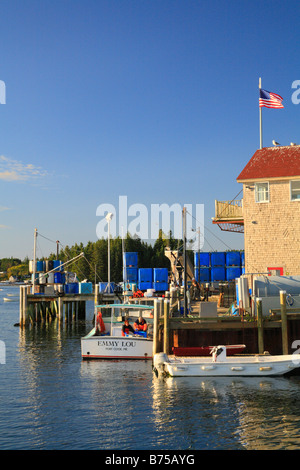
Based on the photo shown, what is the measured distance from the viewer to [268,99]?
123ft

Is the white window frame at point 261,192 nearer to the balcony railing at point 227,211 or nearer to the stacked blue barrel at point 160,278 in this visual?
the balcony railing at point 227,211

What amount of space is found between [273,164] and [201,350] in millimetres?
17394

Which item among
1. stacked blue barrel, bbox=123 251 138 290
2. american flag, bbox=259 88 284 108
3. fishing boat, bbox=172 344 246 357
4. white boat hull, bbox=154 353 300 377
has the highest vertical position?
american flag, bbox=259 88 284 108

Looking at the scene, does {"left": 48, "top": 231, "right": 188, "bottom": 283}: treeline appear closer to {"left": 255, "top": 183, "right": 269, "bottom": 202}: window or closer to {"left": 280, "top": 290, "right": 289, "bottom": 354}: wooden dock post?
{"left": 255, "top": 183, "right": 269, "bottom": 202}: window

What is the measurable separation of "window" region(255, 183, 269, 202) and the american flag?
6.04m

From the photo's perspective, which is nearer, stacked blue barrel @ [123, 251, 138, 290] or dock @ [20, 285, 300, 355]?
dock @ [20, 285, 300, 355]

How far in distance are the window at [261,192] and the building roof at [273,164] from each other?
0.68 m

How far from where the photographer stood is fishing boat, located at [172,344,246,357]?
2617 centimetres

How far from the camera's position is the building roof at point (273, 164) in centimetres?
3644

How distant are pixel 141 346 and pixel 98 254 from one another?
116m

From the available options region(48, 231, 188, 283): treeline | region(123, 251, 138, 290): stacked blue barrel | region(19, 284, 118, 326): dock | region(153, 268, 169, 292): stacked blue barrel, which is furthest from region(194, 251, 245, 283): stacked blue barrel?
region(48, 231, 188, 283): treeline

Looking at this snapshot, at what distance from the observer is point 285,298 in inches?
1046

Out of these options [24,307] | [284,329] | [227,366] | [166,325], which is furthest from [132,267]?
[227,366]

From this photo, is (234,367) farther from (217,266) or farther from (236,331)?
(217,266)
